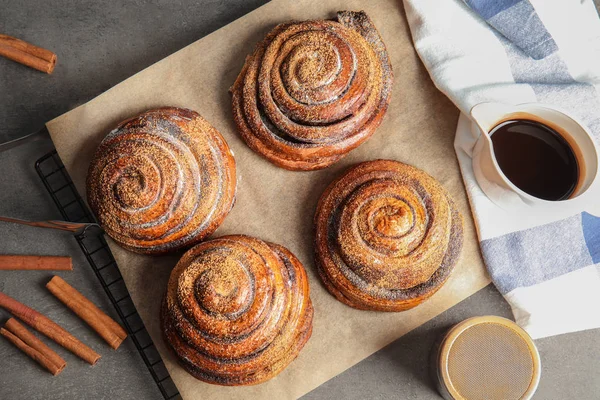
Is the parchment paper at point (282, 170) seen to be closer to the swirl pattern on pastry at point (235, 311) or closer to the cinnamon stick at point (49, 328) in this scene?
the swirl pattern on pastry at point (235, 311)

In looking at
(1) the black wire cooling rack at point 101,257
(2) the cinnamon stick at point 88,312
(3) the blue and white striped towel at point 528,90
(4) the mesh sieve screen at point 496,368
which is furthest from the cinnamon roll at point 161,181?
(4) the mesh sieve screen at point 496,368

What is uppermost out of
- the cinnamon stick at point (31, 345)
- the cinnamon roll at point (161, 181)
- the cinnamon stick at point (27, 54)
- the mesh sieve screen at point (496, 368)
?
the cinnamon stick at point (27, 54)

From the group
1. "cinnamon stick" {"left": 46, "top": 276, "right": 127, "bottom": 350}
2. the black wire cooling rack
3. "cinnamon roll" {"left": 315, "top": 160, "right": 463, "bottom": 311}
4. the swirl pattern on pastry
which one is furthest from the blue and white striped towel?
"cinnamon stick" {"left": 46, "top": 276, "right": 127, "bottom": 350}

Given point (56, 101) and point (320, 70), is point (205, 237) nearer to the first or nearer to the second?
point (320, 70)

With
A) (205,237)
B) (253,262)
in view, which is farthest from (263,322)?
(205,237)

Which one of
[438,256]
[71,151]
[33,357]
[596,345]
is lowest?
[596,345]

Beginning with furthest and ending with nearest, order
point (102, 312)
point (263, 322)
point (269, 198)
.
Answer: point (102, 312) < point (269, 198) < point (263, 322)
